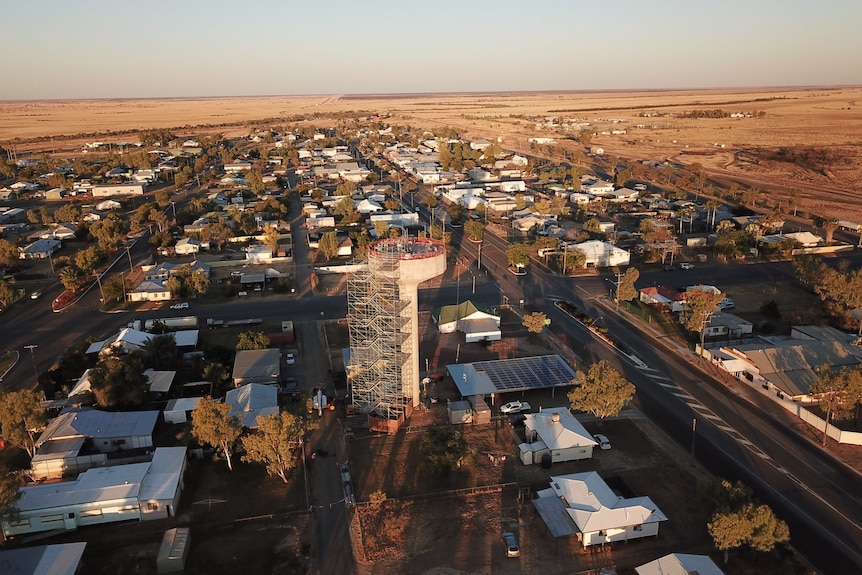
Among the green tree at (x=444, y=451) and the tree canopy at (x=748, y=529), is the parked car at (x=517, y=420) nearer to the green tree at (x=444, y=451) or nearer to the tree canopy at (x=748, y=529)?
the green tree at (x=444, y=451)

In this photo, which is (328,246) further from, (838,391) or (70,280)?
(838,391)

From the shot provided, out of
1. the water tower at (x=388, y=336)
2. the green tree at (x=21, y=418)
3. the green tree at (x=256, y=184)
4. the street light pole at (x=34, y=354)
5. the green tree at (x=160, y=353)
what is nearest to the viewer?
the green tree at (x=21, y=418)

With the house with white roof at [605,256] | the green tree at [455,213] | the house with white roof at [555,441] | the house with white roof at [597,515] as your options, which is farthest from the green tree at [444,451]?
the green tree at [455,213]

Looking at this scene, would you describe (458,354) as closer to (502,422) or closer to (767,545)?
(502,422)

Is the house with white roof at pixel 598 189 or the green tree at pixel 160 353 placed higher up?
the house with white roof at pixel 598 189

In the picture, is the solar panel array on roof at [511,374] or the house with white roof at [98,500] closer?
the house with white roof at [98,500]

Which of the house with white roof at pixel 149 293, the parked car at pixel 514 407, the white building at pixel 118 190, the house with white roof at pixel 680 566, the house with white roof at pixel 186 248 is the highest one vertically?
the white building at pixel 118 190

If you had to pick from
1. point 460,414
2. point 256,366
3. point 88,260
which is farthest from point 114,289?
point 460,414
